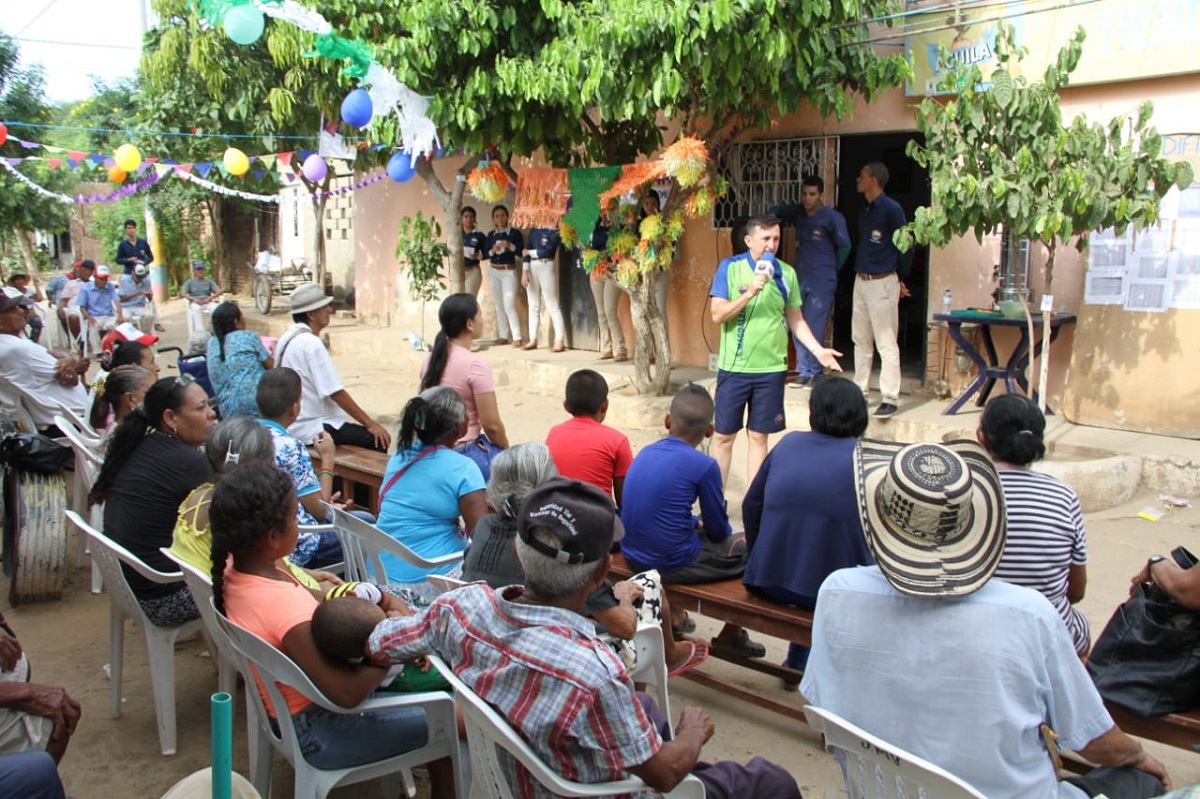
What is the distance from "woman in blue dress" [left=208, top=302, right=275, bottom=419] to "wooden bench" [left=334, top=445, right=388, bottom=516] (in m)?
0.60

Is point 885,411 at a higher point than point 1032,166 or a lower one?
lower

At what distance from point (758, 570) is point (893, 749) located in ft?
4.69

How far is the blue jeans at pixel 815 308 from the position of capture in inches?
348

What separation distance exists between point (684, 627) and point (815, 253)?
4945 mm

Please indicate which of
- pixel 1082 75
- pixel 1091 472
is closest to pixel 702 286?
pixel 1082 75

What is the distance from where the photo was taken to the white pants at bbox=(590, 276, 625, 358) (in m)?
10.8

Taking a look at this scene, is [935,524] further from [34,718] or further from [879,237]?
[879,237]

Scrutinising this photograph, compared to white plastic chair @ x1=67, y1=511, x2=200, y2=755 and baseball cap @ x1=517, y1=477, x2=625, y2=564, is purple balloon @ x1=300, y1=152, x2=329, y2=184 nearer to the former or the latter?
white plastic chair @ x1=67, y1=511, x2=200, y2=755

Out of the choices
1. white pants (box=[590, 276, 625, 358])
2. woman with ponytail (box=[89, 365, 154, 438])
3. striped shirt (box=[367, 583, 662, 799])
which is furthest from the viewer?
white pants (box=[590, 276, 625, 358])

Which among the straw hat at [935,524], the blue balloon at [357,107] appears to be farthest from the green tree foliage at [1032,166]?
the blue balloon at [357,107]

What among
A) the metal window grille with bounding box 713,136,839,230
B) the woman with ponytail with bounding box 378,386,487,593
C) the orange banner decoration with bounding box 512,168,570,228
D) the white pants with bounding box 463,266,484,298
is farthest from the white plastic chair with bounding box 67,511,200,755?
the white pants with bounding box 463,266,484,298

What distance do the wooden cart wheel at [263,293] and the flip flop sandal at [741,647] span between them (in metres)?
15.4

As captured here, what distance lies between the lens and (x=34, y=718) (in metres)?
2.76

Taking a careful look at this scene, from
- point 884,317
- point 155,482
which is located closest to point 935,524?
point 155,482
